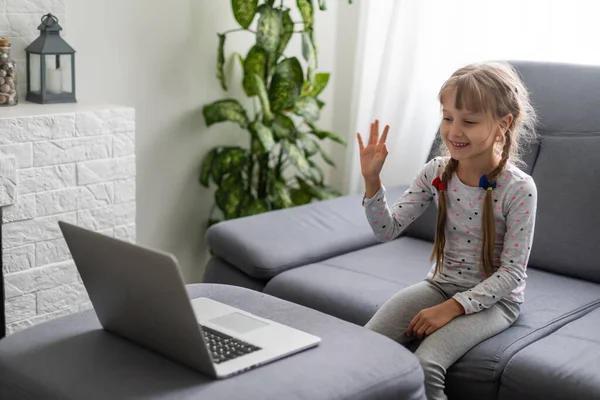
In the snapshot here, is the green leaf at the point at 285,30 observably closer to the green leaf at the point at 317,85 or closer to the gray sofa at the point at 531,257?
the green leaf at the point at 317,85

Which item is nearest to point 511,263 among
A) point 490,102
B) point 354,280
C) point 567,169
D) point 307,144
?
point 490,102

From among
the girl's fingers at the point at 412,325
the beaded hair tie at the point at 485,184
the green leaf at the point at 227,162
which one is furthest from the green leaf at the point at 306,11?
the girl's fingers at the point at 412,325

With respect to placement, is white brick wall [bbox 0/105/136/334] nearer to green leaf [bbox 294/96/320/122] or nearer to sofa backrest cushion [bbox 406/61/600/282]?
green leaf [bbox 294/96/320/122]

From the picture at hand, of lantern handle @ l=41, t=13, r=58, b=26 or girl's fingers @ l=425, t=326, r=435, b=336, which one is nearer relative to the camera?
girl's fingers @ l=425, t=326, r=435, b=336

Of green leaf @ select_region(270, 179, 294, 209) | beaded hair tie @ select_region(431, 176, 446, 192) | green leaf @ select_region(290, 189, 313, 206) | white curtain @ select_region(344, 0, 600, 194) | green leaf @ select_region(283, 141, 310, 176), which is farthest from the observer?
green leaf @ select_region(290, 189, 313, 206)

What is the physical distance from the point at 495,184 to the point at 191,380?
864 mm

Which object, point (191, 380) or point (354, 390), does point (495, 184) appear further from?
point (191, 380)

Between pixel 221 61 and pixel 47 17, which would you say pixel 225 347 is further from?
pixel 221 61

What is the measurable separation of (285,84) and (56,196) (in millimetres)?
923

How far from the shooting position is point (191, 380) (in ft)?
5.06

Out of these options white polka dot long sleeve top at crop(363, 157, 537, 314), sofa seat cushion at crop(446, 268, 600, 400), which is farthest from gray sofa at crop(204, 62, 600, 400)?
white polka dot long sleeve top at crop(363, 157, 537, 314)

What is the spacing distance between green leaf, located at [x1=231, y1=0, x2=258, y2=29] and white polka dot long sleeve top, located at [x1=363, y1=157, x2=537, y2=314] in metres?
1.08

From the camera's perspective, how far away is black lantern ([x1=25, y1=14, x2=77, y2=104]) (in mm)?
Result: 2559

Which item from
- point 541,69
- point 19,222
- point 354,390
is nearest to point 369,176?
point 354,390
